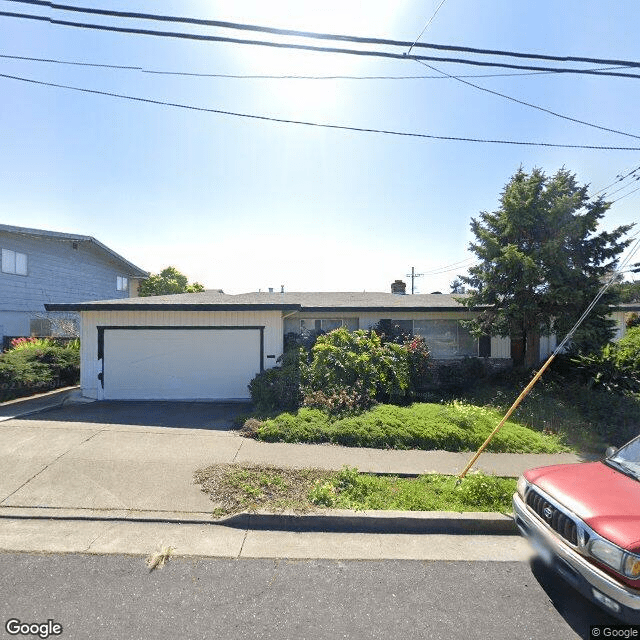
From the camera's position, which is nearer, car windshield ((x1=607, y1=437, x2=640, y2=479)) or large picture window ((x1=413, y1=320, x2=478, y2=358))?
car windshield ((x1=607, y1=437, x2=640, y2=479))

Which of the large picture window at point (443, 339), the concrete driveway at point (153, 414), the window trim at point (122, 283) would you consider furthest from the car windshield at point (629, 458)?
the window trim at point (122, 283)

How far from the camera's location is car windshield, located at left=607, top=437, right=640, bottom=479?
3.54m

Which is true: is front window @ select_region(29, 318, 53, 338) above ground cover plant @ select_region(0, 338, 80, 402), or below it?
above

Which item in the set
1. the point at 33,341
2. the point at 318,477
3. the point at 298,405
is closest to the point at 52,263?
the point at 33,341

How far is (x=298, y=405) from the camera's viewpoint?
862cm

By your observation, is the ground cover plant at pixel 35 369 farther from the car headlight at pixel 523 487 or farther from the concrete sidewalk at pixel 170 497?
the car headlight at pixel 523 487

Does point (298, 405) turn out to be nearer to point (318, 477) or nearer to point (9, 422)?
point (318, 477)

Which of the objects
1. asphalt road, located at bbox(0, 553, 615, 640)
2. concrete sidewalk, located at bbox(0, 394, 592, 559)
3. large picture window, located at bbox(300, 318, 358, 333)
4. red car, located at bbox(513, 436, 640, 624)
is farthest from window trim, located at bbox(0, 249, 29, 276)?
red car, located at bbox(513, 436, 640, 624)

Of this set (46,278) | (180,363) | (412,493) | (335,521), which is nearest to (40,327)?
(46,278)

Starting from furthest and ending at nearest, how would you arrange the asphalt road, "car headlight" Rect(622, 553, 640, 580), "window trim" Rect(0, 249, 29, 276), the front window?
1. the front window
2. "window trim" Rect(0, 249, 29, 276)
3. the asphalt road
4. "car headlight" Rect(622, 553, 640, 580)

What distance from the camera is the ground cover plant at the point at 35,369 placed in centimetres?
1000

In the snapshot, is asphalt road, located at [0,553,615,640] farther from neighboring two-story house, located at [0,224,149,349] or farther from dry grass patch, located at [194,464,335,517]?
neighboring two-story house, located at [0,224,149,349]

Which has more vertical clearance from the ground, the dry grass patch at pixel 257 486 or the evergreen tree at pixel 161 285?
the evergreen tree at pixel 161 285

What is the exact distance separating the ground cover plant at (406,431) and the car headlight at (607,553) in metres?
4.11
